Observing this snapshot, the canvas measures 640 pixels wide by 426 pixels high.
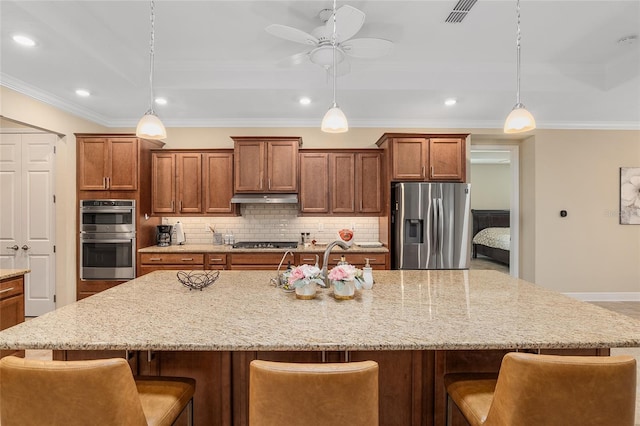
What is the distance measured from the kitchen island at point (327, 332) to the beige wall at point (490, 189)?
29.4ft

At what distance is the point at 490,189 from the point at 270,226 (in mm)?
8106

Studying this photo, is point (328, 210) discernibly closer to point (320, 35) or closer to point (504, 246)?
point (320, 35)

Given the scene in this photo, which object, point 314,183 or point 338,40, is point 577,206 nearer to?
point 314,183

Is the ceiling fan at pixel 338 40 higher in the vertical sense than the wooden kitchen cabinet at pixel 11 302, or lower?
higher

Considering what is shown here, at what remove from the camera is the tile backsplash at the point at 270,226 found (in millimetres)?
4914

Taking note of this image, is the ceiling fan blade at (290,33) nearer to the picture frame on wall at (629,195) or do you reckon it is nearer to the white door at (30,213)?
the white door at (30,213)

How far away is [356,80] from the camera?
146 inches

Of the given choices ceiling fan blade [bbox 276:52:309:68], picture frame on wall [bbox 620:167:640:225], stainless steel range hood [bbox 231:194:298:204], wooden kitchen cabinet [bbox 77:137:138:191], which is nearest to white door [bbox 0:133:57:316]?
wooden kitchen cabinet [bbox 77:137:138:191]

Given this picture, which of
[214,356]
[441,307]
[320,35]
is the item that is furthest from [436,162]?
[214,356]

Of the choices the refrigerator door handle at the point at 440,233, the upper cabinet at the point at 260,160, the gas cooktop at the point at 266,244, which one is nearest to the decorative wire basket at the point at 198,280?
the gas cooktop at the point at 266,244

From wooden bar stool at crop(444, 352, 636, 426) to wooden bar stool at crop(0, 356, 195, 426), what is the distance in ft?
4.27

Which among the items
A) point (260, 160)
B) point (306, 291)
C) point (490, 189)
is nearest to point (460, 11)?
point (306, 291)

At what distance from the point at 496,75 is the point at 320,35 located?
2278 mm

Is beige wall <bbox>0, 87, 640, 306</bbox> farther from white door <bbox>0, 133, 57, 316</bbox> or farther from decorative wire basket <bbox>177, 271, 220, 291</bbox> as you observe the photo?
decorative wire basket <bbox>177, 271, 220, 291</bbox>
